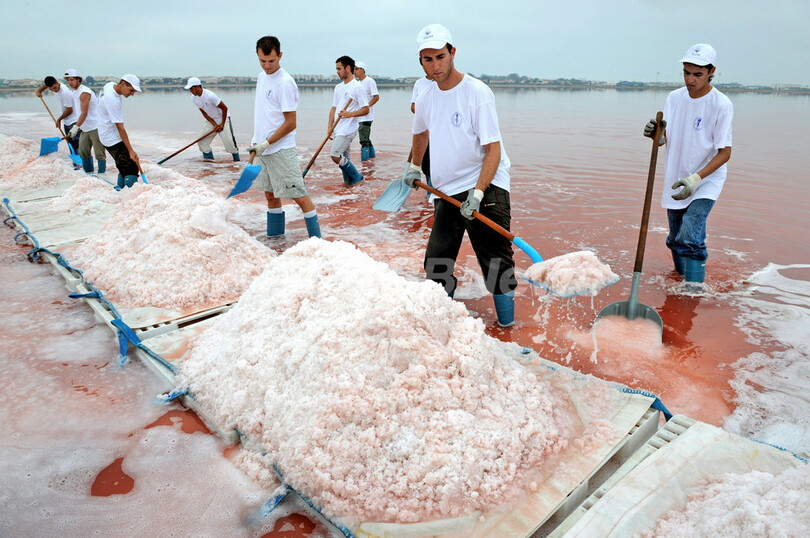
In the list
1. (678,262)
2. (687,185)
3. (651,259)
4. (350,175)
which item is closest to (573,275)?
(687,185)

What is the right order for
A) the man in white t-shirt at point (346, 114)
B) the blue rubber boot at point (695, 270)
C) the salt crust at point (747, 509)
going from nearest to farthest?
the salt crust at point (747, 509)
the blue rubber boot at point (695, 270)
the man in white t-shirt at point (346, 114)

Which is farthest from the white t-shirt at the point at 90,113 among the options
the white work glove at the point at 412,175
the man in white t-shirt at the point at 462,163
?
the man in white t-shirt at the point at 462,163

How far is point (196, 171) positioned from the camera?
805cm

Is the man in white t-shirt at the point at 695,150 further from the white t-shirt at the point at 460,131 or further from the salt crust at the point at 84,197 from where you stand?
the salt crust at the point at 84,197

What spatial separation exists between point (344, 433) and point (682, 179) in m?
2.65

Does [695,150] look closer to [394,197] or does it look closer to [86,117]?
[394,197]

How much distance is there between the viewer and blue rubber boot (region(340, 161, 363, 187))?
669 centimetres

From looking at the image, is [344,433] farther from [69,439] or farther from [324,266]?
[69,439]

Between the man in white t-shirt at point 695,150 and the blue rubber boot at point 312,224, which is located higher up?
the man in white t-shirt at point 695,150

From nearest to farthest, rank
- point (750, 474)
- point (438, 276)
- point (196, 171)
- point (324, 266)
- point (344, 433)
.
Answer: point (750, 474)
point (344, 433)
point (324, 266)
point (438, 276)
point (196, 171)

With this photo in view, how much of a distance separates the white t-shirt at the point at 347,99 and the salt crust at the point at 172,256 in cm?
350

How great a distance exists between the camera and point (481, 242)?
8.55 feet

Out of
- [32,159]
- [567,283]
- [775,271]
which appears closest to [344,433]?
[567,283]

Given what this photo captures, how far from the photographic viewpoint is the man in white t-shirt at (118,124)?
528 centimetres
